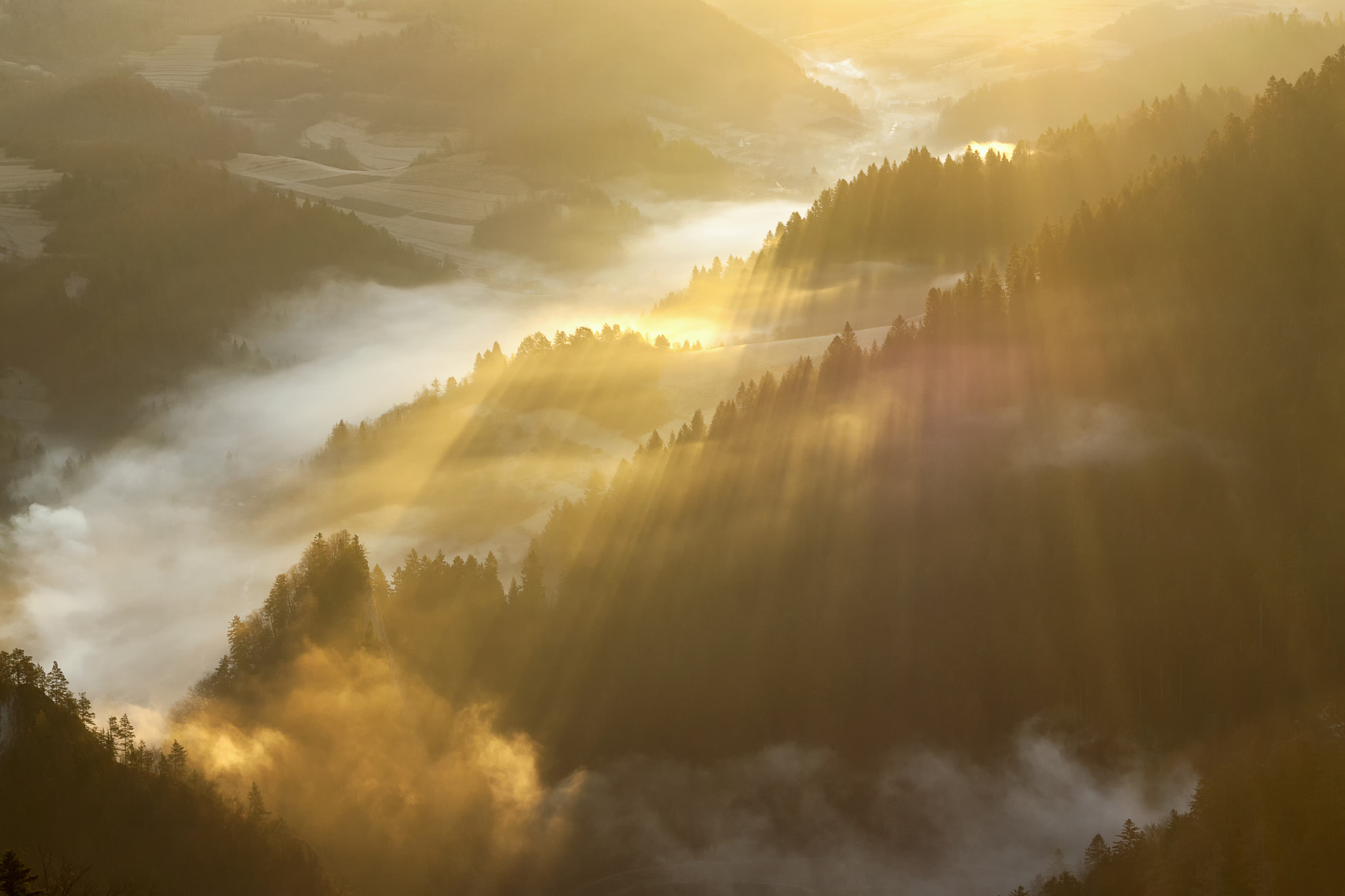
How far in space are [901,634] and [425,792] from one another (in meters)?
32.0

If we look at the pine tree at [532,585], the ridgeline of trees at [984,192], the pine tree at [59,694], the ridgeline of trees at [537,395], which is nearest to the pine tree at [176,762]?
the pine tree at [59,694]

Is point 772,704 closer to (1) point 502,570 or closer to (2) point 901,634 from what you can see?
(2) point 901,634

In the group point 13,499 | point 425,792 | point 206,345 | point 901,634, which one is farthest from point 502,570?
point 206,345

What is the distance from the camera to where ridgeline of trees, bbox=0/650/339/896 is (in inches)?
1925

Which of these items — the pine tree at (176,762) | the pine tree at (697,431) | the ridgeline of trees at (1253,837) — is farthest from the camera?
the pine tree at (697,431)

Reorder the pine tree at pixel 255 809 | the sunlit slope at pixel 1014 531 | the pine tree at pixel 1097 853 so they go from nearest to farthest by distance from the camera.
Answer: the pine tree at pixel 255 809
the pine tree at pixel 1097 853
the sunlit slope at pixel 1014 531

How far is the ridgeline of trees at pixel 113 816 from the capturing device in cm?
4891

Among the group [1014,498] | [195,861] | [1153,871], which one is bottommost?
[1153,871]

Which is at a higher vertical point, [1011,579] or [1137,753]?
[1011,579]

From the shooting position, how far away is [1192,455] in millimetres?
80812

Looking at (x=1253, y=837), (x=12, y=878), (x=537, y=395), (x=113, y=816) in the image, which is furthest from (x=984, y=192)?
(x=12, y=878)

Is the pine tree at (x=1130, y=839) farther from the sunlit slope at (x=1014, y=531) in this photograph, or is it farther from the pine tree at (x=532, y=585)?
the pine tree at (x=532, y=585)

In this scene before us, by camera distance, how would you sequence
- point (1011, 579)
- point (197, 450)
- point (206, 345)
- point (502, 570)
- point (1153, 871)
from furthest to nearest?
1. point (206, 345)
2. point (197, 450)
3. point (502, 570)
4. point (1011, 579)
5. point (1153, 871)

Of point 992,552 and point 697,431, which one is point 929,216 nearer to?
point 697,431
